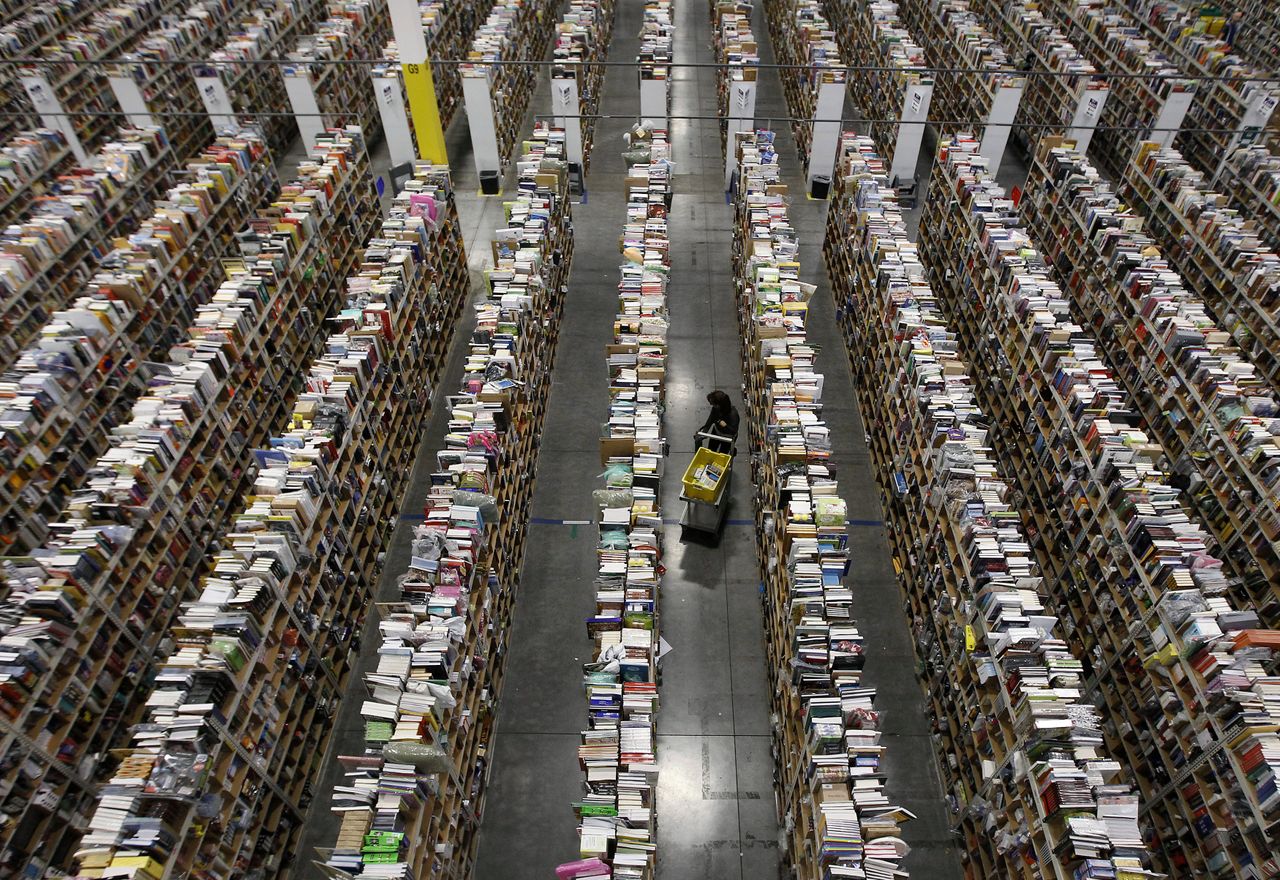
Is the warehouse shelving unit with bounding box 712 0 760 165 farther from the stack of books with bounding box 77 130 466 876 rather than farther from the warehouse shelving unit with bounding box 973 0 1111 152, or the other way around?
the stack of books with bounding box 77 130 466 876

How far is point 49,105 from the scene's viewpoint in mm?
15930

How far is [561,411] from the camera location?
12.5 metres

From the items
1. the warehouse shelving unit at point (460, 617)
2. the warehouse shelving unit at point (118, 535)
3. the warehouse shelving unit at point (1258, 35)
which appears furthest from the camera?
the warehouse shelving unit at point (1258, 35)

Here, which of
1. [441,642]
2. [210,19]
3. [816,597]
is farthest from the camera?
[210,19]

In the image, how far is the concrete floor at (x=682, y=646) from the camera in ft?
25.6

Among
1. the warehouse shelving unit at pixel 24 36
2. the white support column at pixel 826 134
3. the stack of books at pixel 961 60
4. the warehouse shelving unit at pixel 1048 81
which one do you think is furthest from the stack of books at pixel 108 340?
the warehouse shelving unit at pixel 1048 81

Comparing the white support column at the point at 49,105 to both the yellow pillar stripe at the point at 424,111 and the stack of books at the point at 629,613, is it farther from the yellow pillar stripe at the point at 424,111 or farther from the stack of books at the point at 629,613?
the stack of books at the point at 629,613

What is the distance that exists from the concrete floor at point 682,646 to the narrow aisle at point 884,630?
0.02 m

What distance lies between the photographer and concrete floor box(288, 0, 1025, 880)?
7.80 metres

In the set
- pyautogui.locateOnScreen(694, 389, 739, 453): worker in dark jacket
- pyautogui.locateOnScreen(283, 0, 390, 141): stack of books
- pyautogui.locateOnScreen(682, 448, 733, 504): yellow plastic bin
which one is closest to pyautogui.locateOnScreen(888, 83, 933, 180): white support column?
pyautogui.locateOnScreen(694, 389, 739, 453): worker in dark jacket

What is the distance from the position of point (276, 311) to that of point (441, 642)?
21.8 ft

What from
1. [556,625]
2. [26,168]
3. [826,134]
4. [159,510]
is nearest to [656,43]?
[826,134]

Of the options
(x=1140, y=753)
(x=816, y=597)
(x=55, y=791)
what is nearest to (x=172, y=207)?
(x=55, y=791)

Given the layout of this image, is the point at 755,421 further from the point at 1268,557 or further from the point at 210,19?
the point at 210,19
